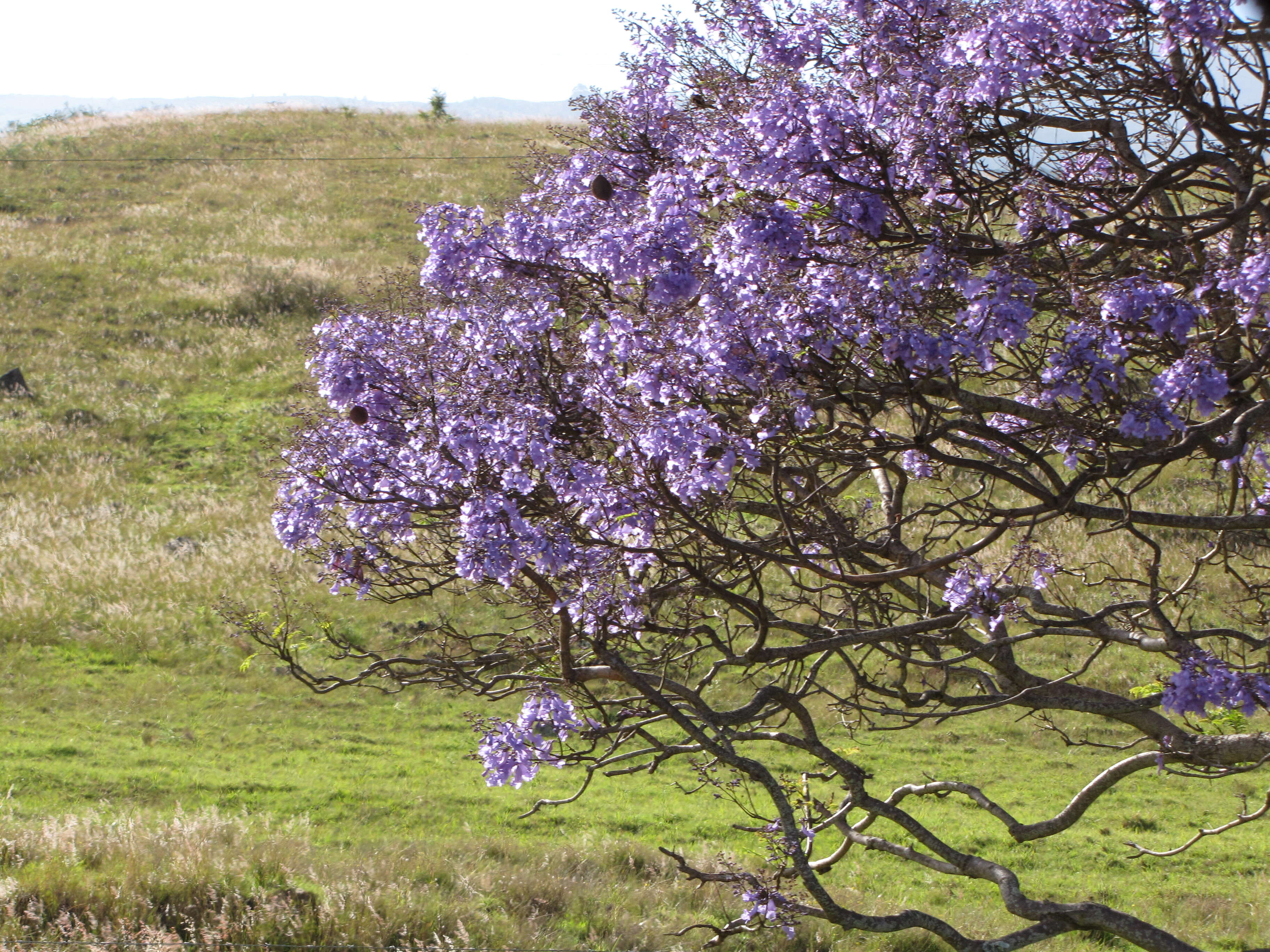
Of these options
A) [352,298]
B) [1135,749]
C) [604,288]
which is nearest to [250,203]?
[352,298]

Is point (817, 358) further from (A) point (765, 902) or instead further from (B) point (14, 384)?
(B) point (14, 384)

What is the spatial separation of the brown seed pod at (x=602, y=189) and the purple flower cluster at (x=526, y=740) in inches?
103

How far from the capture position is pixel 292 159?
5216cm

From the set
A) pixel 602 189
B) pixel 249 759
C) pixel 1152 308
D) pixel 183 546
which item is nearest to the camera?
pixel 1152 308

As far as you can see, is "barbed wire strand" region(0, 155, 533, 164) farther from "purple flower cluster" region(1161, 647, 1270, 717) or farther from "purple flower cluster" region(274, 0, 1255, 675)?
"purple flower cluster" region(1161, 647, 1270, 717)

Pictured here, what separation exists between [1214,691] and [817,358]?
89.1 inches

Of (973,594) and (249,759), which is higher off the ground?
(973,594)

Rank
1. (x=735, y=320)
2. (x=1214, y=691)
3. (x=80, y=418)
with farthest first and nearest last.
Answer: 1. (x=80, y=418)
2. (x=1214, y=691)
3. (x=735, y=320)

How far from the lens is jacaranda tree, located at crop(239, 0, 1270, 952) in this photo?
467 cm

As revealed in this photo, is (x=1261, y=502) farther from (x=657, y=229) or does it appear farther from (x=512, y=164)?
(x=512, y=164)

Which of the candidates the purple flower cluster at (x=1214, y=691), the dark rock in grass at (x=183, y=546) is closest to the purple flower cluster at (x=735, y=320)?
the purple flower cluster at (x=1214, y=691)

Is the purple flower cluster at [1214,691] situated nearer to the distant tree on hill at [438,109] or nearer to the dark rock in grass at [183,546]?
the dark rock in grass at [183,546]

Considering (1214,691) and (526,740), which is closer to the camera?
(1214,691)

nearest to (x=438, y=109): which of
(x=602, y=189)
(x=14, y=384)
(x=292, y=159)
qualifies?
(x=292, y=159)
